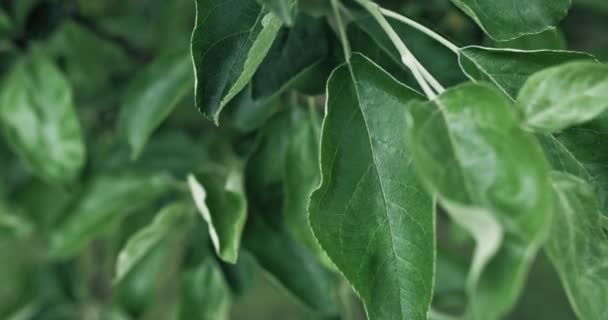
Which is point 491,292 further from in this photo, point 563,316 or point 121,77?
point 563,316

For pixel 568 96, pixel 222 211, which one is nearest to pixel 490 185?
pixel 568 96

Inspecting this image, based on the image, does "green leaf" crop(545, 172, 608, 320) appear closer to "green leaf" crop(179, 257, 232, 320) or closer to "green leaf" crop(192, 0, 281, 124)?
"green leaf" crop(192, 0, 281, 124)

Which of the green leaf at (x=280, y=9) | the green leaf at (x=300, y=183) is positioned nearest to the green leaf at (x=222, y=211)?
the green leaf at (x=300, y=183)

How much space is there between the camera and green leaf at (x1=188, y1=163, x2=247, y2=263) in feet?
1.27

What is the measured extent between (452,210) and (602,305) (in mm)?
99

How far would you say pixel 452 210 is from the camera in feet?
0.82

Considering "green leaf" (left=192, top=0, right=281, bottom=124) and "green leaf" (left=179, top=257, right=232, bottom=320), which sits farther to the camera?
"green leaf" (left=179, top=257, right=232, bottom=320)

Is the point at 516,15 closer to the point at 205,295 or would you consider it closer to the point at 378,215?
the point at 378,215

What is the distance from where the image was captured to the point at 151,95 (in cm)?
53

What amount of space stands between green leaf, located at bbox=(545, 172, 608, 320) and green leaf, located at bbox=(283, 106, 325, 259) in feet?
0.61

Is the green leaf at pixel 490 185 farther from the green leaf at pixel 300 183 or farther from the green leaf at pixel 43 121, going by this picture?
the green leaf at pixel 43 121

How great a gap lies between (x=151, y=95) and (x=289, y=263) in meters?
0.15

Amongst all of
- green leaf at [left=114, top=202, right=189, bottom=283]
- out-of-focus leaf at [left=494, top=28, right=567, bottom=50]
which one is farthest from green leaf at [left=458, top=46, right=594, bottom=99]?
green leaf at [left=114, top=202, right=189, bottom=283]

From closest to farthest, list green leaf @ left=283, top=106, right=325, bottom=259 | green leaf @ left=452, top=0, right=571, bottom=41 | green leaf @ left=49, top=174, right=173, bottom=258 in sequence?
green leaf @ left=452, top=0, right=571, bottom=41, green leaf @ left=283, top=106, right=325, bottom=259, green leaf @ left=49, top=174, right=173, bottom=258
